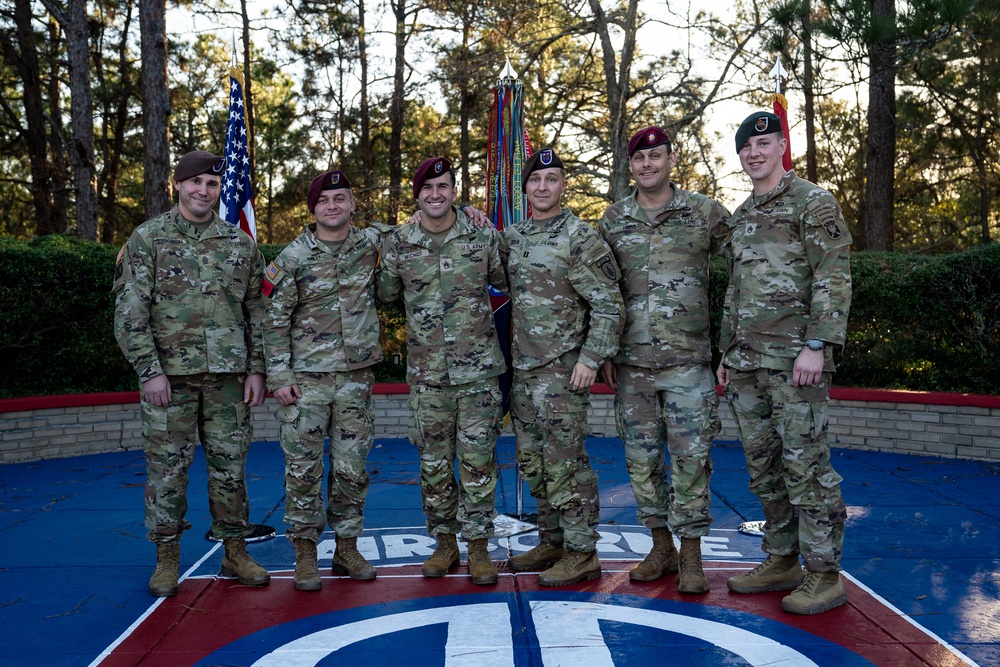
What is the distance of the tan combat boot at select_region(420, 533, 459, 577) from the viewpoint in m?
4.21

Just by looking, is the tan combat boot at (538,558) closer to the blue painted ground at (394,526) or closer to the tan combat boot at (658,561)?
the tan combat boot at (658,561)

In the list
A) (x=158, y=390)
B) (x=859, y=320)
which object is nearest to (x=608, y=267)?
(x=158, y=390)

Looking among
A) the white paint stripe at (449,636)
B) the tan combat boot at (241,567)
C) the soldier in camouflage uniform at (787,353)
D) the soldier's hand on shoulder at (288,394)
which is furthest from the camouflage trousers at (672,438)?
the tan combat boot at (241,567)

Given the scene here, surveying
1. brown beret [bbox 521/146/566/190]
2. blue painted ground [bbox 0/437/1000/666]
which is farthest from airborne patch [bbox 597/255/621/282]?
blue painted ground [bbox 0/437/1000/666]

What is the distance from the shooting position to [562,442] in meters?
4.10

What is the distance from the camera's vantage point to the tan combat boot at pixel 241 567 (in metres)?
4.11

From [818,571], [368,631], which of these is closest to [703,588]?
[818,571]

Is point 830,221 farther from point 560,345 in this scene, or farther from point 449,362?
point 449,362

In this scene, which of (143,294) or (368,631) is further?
(143,294)

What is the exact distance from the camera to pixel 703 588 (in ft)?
12.8

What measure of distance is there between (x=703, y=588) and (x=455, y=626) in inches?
47.5

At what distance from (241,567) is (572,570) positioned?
167 cm

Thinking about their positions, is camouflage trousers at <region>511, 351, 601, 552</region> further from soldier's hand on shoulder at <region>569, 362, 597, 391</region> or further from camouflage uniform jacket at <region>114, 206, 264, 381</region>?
camouflage uniform jacket at <region>114, 206, 264, 381</region>

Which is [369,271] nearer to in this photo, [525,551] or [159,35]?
[525,551]
